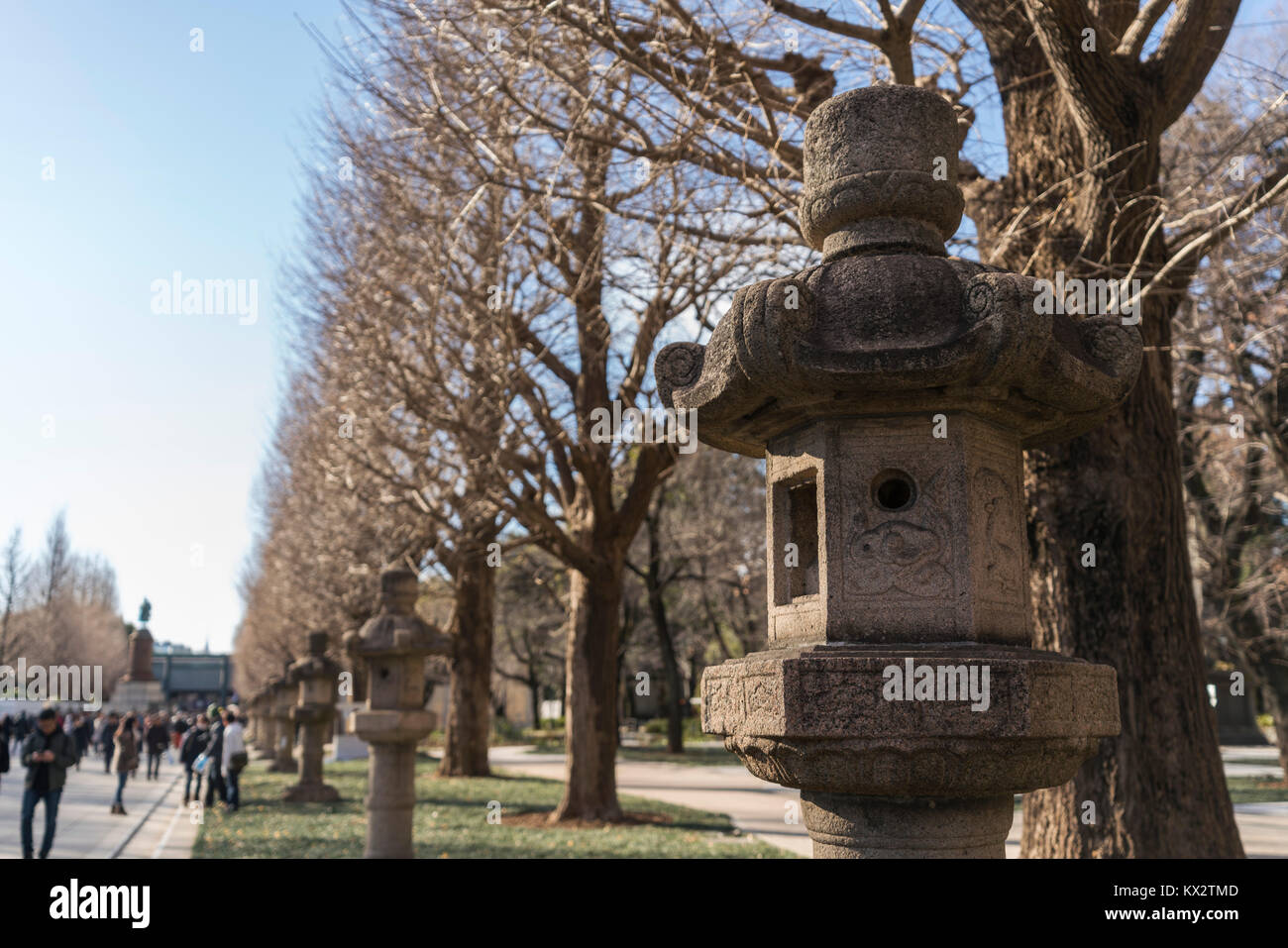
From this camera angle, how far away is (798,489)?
4453 millimetres

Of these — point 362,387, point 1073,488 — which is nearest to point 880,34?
point 1073,488

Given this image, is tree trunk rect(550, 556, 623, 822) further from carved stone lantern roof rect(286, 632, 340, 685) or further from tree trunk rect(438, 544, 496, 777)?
tree trunk rect(438, 544, 496, 777)

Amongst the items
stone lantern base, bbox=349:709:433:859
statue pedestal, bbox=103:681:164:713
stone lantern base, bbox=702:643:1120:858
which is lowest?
statue pedestal, bbox=103:681:164:713

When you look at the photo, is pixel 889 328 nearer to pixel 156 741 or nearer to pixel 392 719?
pixel 392 719

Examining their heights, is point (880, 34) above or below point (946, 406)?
above

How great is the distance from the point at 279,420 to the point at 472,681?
407 inches

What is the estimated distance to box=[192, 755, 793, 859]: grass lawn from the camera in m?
12.2

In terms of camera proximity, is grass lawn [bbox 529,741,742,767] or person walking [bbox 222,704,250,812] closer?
person walking [bbox 222,704,250,812]

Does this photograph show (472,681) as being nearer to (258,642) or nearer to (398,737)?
(398,737)

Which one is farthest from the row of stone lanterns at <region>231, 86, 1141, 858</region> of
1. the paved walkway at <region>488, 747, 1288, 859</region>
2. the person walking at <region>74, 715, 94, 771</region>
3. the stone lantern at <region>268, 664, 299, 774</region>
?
the stone lantern at <region>268, 664, 299, 774</region>

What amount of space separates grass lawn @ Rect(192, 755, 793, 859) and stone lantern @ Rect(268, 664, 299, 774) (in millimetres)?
5662
